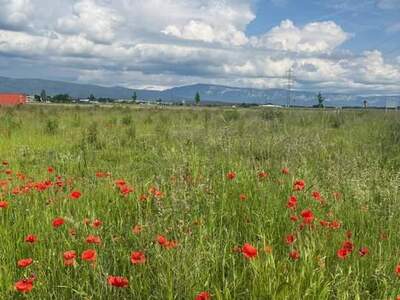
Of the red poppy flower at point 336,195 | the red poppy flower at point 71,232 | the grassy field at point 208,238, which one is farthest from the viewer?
the red poppy flower at point 336,195

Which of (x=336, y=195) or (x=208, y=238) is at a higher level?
(x=336, y=195)

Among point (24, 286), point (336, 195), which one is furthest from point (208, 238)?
point (336, 195)

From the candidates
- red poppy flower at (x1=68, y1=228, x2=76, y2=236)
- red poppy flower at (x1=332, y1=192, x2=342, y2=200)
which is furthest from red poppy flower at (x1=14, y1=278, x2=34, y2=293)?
red poppy flower at (x1=332, y1=192, x2=342, y2=200)

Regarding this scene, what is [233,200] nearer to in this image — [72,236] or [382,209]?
[382,209]

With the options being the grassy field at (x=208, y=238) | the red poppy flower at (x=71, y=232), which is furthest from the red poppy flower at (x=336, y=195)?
the red poppy flower at (x=71, y=232)

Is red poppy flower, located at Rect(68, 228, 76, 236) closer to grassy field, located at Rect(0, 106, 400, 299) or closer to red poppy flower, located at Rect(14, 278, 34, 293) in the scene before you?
grassy field, located at Rect(0, 106, 400, 299)

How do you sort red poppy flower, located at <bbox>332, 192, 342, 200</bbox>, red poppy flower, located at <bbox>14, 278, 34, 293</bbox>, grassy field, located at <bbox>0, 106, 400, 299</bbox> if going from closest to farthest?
red poppy flower, located at <bbox>14, 278, 34, 293</bbox>, grassy field, located at <bbox>0, 106, 400, 299</bbox>, red poppy flower, located at <bbox>332, 192, 342, 200</bbox>

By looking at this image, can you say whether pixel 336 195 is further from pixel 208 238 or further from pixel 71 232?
pixel 71 232

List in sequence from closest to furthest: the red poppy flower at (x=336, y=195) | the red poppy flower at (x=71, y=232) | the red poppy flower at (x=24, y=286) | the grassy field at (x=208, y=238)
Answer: the red poppy flower at (x=24, y=286)
the grassy field at (x=208, y=238)
the red poppy flower at (x=71, y=232)
the red poppy flower at (x=336, y=195)

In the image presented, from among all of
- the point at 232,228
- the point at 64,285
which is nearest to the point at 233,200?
the point at 232,228

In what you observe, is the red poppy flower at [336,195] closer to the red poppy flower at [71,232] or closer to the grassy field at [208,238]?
the grassy field at [208,238]

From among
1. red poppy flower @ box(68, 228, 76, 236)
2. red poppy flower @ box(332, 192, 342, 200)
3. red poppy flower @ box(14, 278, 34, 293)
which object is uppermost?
red poppy flower @ box(332, 192, 342, 200)

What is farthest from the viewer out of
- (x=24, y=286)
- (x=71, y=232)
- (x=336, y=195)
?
(x=336, y=195)

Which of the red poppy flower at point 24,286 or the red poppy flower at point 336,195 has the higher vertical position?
the red poppy flower at point 336,195
